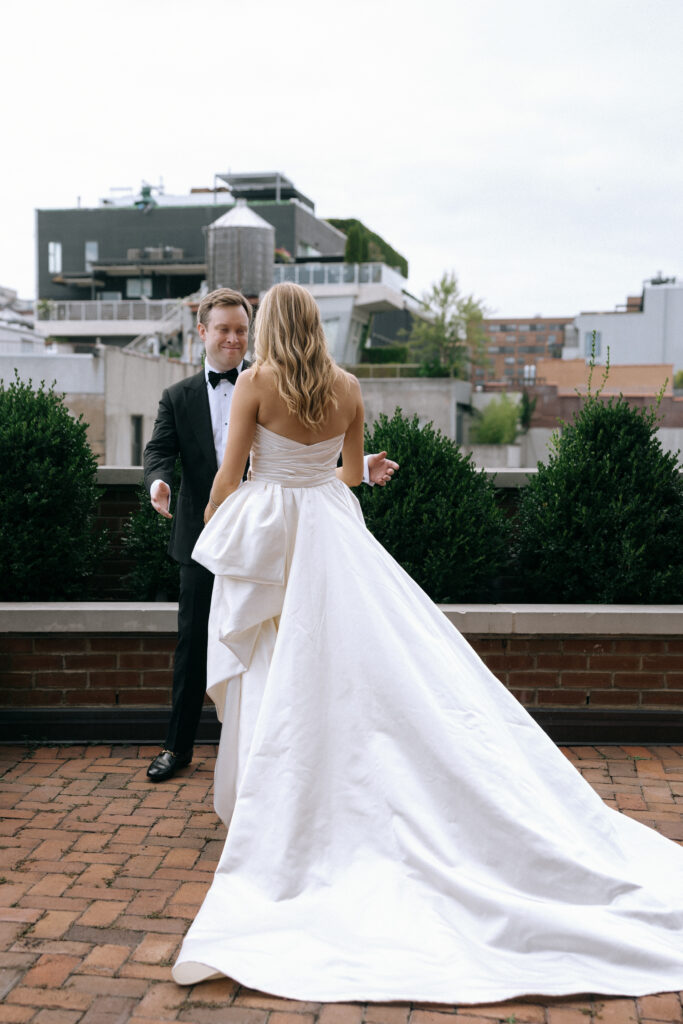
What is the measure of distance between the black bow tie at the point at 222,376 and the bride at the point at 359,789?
886 mm

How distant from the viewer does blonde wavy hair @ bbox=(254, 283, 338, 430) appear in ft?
11.5

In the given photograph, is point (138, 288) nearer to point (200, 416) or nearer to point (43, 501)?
point (43, 501)

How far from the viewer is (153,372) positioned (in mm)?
33062

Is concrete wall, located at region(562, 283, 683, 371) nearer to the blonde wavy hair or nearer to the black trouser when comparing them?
the black trouser

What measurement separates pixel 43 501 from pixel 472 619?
2.43m

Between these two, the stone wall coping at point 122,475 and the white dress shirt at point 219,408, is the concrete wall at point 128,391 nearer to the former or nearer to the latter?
the stone wall coping at point 122,475

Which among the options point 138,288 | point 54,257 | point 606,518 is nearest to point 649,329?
point 138,288

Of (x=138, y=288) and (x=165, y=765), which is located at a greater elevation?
(x=138, y=288)

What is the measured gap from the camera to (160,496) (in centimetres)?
410

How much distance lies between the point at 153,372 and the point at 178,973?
31433mm

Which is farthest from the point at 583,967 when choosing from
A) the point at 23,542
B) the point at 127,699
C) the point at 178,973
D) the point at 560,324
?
the point at 560,324

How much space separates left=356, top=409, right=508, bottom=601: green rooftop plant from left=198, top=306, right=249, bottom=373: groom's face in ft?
4.33

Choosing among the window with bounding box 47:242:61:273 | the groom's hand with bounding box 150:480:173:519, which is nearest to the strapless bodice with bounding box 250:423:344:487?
the groom's hand with bounding box 150:480:173:519

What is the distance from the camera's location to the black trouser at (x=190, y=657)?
15.2 ft
